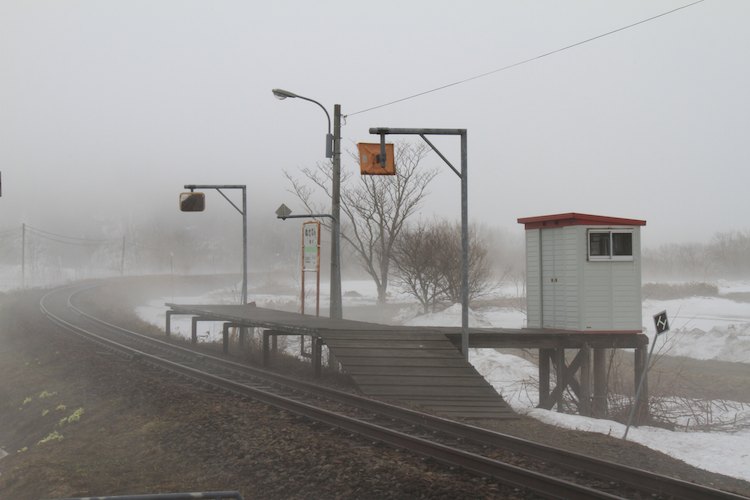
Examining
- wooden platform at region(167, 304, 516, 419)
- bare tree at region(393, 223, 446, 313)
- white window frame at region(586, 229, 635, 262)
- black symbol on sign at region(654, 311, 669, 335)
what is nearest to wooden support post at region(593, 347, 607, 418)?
white window frame at region(586, 229, 635, 262)

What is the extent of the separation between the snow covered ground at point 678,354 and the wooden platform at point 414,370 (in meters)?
1.48

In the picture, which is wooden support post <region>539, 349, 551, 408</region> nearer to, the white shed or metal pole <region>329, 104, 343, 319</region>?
the white shed

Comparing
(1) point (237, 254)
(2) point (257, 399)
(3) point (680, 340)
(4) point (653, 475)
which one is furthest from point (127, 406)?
(1) point (237, 254)

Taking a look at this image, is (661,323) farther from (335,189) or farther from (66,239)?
(66,239)

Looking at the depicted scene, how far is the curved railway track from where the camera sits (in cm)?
641

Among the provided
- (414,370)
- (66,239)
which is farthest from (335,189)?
(66,239)

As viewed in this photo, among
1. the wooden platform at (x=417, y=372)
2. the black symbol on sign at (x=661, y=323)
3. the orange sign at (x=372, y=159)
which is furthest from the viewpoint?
the orange sign at (x=372, y=159)

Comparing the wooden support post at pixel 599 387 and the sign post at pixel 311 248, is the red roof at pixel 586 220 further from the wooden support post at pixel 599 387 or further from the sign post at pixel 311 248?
the sign post at pixel 311 248

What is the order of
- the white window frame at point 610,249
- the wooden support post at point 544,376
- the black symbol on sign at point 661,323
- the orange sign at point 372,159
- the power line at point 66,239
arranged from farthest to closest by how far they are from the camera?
the power line at point 66,239 < the wooden support post at point 544,376 < the white window frame at point 610,249 < the orange sign at point 372,159 < the black symbol on sign at point 661,323

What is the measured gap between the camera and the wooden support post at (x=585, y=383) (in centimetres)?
1460

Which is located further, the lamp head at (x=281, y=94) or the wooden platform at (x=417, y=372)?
the lamp head at (x=281, y=94)

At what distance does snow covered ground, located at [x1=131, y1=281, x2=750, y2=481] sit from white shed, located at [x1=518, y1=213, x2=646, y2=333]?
2.48 meters

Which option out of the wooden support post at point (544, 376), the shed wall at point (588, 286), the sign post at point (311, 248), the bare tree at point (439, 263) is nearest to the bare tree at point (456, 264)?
the bare tree at point (439, 263)

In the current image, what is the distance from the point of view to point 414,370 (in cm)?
1207
